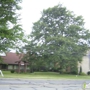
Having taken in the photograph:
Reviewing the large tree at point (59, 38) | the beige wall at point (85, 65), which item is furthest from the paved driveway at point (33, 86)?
the beige wall at point (85, 65)

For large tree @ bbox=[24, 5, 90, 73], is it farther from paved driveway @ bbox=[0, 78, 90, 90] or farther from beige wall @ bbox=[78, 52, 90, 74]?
paved driveway @ bbox=[0, 78, 90, 90]

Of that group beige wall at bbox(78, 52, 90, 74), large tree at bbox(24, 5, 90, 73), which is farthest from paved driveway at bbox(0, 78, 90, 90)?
beige wall at bbox(78, 52, 90, 74)

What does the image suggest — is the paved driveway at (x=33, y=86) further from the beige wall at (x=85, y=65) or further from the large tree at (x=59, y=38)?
the beige wall at (x=85, y=65)

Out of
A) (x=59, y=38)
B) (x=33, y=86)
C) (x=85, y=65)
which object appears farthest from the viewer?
(x=85, y=65)

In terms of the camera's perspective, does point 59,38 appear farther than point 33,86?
Yes

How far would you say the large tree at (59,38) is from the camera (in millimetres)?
46562

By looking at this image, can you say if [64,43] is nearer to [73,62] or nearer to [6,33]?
[73,62]

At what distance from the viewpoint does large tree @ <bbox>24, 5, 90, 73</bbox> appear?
153 feet

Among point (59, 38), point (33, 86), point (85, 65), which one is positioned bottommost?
point (33, 86)

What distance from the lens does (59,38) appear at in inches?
1817

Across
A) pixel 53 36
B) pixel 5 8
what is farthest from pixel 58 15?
pixel 5 8

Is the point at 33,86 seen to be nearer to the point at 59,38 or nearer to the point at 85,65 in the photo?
the point at 59,38

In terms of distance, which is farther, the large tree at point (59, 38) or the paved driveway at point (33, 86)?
the large tree at point (59, 38)

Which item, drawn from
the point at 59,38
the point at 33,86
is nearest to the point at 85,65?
the point at 59,38
